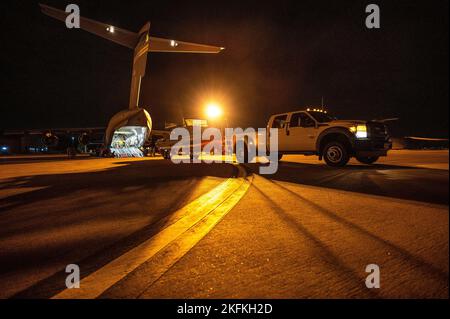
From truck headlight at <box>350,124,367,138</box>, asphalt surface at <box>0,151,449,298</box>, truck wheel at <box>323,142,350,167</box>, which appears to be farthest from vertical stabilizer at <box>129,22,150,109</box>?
asphalt surface at <box>0,151,449,298</box>

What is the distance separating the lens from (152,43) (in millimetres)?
32219

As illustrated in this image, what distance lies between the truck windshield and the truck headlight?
5.24 feet

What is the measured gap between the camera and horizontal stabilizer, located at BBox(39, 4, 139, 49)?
28.0 meters

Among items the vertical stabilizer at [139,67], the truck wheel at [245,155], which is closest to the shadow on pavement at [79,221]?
the truck wheel at [245,155]

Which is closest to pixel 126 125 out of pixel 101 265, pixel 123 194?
pixel 123 194

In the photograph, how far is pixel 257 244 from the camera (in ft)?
10.3

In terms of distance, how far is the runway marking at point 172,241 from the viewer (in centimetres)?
231

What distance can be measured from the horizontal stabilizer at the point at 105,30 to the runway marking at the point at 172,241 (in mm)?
28989

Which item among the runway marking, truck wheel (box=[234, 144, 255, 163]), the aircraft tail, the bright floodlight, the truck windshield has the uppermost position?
the aircraft tail

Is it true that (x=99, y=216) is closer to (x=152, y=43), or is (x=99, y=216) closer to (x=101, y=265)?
(x=101, y=265)

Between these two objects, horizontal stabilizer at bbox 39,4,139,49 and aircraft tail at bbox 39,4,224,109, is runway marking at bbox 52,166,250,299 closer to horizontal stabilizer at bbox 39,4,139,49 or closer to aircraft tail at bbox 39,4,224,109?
aircraft tail at bbox 39,4,224,109

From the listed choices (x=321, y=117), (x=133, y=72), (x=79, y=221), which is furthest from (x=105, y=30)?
(x=79, y=221)

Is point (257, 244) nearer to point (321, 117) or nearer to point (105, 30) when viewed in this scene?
point (321, 117)

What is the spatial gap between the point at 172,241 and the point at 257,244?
0.93 meters
